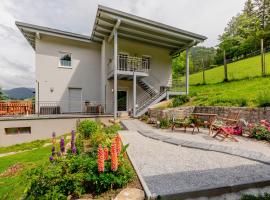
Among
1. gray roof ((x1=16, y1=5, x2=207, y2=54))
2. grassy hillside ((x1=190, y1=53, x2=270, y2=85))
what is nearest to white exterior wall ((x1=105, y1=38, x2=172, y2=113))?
gray roof ((x1=16, y1=5, x2=207, y2=54))

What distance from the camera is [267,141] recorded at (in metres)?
6.35

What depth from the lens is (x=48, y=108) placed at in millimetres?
13242

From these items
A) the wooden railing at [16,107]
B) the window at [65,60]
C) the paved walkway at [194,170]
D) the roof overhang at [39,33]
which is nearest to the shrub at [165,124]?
the paved walkway at [194,170]

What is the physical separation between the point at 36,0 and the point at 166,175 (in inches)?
506

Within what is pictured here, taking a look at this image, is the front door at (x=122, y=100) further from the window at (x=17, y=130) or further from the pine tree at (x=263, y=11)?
the pine tree at (x=263, y=11)

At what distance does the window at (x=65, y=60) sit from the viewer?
556 inches

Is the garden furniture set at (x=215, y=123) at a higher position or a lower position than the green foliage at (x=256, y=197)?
higher

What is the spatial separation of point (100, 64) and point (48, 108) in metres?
5.77

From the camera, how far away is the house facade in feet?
41.4

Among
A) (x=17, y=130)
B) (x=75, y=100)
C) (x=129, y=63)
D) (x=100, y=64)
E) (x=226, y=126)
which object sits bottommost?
(x=17, y=130)

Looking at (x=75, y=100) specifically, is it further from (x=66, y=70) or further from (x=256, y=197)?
(x=256, y=197)

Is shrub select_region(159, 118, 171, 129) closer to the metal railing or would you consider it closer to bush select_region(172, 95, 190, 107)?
bush select_region(172, 95, 190, 107)

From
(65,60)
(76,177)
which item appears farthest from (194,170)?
(65,60)

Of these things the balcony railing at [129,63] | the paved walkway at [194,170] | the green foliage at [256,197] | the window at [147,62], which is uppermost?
the window at [147,62]
